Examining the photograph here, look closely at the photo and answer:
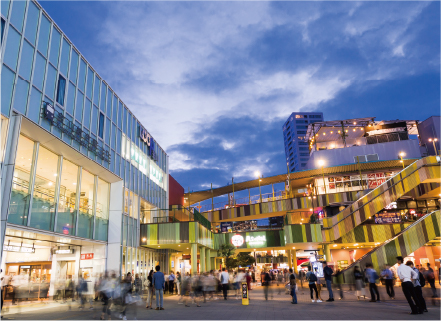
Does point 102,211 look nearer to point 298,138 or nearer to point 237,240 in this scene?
point 237,240

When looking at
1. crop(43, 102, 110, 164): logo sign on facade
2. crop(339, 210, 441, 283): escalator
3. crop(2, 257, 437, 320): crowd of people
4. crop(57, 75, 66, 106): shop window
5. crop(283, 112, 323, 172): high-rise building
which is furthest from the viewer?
crop(283, 112, 323, 172): high-rise building

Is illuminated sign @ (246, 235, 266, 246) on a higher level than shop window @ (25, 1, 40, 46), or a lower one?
lower

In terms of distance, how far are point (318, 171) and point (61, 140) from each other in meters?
29.9

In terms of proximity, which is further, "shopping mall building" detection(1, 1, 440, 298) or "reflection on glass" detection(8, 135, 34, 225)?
"shopping mall building" detection(1, 1, 440, 298)

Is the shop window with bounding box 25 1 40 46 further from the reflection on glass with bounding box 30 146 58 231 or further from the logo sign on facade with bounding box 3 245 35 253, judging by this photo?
the logo sign on facade with bounding box 3 245 35 253

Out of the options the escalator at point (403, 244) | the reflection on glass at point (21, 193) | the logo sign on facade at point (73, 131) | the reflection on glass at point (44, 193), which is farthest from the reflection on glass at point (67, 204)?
the escalator at point (403, 244)

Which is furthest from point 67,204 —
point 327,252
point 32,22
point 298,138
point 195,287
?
point 298,138

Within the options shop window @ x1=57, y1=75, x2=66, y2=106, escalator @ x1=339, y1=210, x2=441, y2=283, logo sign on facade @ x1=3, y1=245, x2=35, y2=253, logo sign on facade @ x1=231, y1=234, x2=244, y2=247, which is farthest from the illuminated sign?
shop window @ x1=57, y1=75, x2=66, y2=106

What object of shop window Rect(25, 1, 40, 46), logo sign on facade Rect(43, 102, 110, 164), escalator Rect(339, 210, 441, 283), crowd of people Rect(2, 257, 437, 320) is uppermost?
shop window Rect(25, 1, 40, 46)

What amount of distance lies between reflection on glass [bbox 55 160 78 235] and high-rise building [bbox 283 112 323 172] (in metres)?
130

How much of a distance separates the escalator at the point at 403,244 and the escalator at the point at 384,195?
3516 mm

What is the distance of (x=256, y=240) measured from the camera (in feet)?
121

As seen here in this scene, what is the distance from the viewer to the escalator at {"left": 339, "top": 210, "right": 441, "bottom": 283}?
2464 cm

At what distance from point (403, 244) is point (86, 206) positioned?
872 inches
